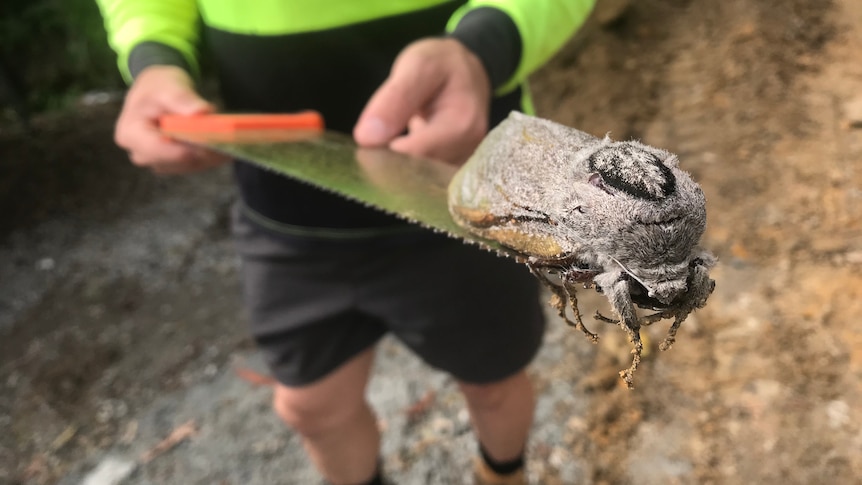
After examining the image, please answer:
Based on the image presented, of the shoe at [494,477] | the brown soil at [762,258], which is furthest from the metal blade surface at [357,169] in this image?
the shoe at [494,477]

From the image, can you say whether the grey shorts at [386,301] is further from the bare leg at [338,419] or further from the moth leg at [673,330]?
the moth leg at [673,330]

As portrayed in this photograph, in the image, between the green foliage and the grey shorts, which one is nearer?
the grey shorts

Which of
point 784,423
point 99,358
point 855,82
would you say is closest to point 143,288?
point 99,358

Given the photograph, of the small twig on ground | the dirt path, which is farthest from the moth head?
the small twig on ground

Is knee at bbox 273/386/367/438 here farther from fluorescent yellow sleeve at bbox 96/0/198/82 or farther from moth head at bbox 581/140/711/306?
moth head at bbox 581/140/711/306

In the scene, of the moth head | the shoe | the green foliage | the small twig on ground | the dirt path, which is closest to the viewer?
the moth head

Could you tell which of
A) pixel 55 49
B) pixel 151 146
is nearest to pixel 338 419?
pixel 151 146

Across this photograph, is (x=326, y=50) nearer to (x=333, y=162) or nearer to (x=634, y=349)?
(x=333, y=162)
